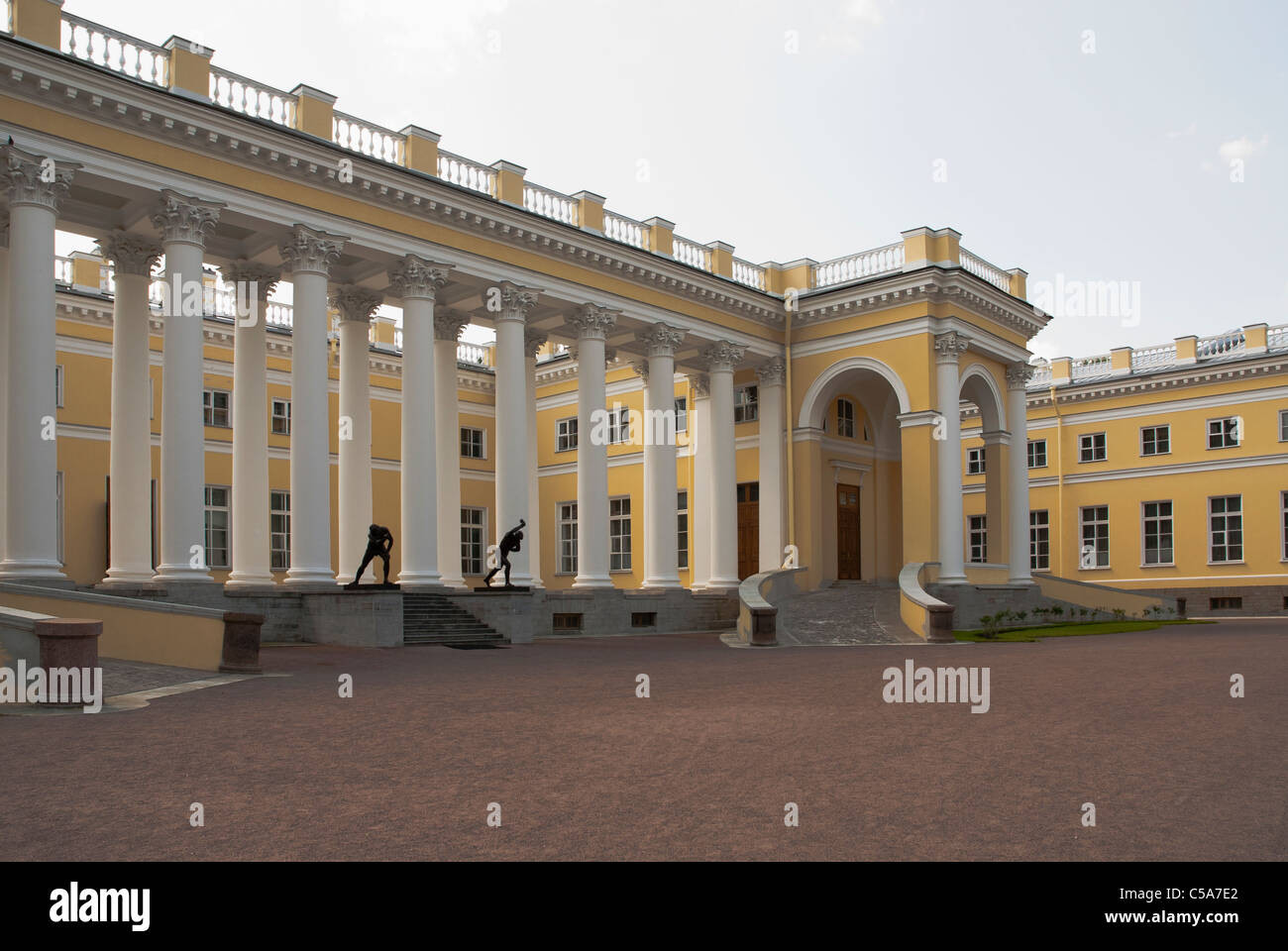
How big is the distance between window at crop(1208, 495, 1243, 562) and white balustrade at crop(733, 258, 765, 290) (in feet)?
68.2

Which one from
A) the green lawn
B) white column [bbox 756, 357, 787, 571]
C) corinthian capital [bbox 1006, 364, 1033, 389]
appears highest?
corinthian capital [bbox 1006, 364, 1033, 389]

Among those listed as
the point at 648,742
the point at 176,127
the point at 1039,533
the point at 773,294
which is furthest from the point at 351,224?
the point at 1039,533

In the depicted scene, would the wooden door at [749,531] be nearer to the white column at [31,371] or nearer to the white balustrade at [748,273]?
the white balustrade at [748,273]

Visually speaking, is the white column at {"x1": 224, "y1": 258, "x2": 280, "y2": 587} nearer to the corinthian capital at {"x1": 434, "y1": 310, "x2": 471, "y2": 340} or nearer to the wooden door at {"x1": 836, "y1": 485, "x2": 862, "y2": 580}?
the corinthian capital at {"x1": 434, "y1": 310, "x2": 471, "y2": 340}

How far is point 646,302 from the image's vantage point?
28969mm

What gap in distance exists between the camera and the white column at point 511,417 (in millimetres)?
25203

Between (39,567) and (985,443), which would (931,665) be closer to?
(39,567)

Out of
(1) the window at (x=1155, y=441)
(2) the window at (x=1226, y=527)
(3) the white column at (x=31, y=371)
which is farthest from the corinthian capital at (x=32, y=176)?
(2) the window at (x=1226, y=527)

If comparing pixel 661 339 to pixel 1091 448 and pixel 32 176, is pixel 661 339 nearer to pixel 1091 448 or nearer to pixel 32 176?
pixel 32 176

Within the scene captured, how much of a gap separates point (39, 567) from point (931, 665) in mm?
14573

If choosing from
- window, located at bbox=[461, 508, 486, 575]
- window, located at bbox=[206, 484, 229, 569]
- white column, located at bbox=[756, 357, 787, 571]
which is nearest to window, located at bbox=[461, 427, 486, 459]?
window, located at bbox=[461, 508, 486, 575]

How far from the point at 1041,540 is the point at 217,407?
33.0m

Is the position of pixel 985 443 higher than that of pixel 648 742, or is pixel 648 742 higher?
pixel 985 443

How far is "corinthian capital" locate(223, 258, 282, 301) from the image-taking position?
77.4 feet
